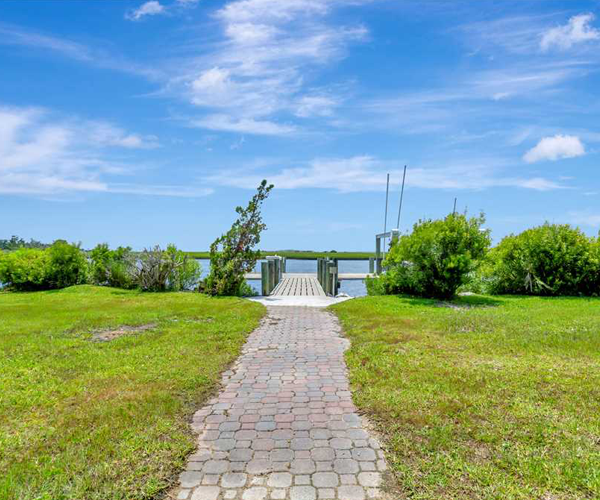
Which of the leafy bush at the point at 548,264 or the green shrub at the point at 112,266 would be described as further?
the green shrub at the point at 112,266

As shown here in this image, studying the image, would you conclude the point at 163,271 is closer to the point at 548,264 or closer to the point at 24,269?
Result: the point at 24,269

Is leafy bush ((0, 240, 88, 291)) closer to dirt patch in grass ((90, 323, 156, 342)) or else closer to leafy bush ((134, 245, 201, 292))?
leafy bush ((134, 245, 201, 292))

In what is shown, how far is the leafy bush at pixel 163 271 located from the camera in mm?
14320

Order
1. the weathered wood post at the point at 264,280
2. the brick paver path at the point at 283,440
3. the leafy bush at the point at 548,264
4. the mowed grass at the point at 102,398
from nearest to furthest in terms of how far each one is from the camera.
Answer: the brick paver path at the point at 283,440, the mowed grass at the point at 102,398, the leafy bush at the point at 548,264, the weathered wood post at the point at 264,280

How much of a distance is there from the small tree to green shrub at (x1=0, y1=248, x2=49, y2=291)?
604 centimetres

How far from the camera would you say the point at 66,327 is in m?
8.27

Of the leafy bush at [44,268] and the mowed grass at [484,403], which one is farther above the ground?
the leafy bush at [44,268]

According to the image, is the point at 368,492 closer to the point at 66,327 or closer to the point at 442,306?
the point at 66,327

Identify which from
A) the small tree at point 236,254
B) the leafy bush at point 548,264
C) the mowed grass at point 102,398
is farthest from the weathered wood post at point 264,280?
the leafy bush at point 548,264

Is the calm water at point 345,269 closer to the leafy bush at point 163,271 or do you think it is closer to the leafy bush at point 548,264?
the leafy bush at point 163,271

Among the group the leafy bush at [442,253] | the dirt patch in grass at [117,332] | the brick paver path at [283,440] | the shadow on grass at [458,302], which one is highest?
the leafy bush at [442,253]

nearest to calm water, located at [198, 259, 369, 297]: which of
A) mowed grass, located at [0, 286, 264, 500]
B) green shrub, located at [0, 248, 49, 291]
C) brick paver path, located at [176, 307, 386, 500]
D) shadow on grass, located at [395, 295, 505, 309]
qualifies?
shadow on grass, located at [395, 295, 505, 309]

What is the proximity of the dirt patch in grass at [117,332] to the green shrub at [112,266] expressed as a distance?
263 inches

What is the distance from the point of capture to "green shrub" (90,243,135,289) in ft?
48.8
